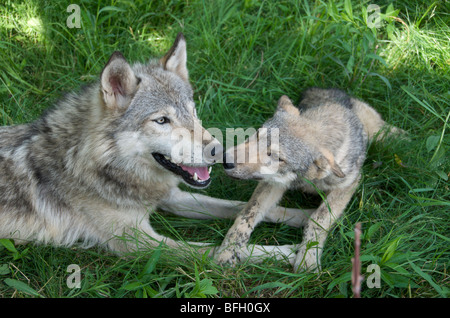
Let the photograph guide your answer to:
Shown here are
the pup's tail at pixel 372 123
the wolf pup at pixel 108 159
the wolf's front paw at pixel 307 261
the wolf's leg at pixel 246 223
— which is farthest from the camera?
the pup's tail at pixel 372 123

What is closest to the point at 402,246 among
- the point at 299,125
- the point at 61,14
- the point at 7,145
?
the point at 299,125

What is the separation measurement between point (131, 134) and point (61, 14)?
105 inches

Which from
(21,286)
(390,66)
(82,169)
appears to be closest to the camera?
(21,286)

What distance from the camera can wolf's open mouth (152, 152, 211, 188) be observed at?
3289 millimetres

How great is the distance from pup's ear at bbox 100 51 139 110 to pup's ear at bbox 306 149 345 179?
1.51 meters

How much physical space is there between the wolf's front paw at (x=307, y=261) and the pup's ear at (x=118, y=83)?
5.88ft

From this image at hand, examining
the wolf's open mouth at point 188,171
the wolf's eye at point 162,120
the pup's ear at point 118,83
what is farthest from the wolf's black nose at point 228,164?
the pup's ear at point 118,83

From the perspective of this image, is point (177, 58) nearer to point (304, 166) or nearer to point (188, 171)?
point (188, 171)

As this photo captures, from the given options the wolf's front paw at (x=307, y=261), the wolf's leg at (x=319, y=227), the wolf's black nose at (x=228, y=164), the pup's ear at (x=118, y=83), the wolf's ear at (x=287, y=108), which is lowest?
the wolf's front paw at (x=307, y=261)

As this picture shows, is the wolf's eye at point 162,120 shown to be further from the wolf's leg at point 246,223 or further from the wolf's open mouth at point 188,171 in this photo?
Answer: the wolf's leg at point 246,223

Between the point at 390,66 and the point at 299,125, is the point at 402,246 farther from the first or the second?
the point at 390,66

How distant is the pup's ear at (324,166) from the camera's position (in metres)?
3.29

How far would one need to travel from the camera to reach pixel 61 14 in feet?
16.4

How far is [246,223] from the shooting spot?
11.7ft
